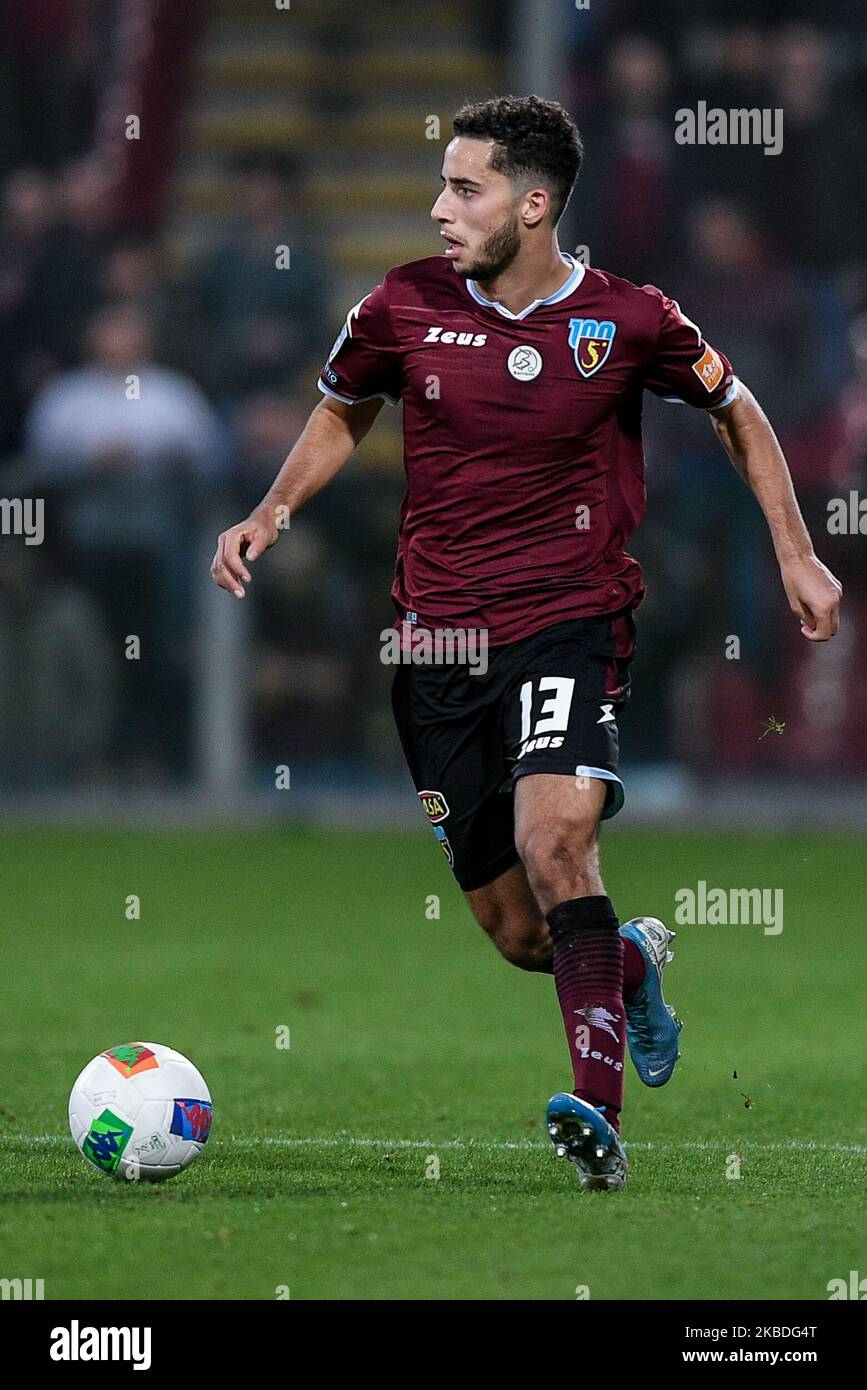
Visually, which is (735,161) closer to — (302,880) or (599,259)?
(599,259)

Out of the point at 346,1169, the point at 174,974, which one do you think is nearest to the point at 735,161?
the point at 174,974

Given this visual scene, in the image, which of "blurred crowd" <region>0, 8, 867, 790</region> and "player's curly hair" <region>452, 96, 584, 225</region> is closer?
"player's curly hair" <region>452, 96, 584, 225</region>

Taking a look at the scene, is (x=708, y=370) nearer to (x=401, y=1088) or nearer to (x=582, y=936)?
(x=582, y=936)

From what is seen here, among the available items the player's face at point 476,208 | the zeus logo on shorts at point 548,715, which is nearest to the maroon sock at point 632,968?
the zeus logo on shorts at point 548,715

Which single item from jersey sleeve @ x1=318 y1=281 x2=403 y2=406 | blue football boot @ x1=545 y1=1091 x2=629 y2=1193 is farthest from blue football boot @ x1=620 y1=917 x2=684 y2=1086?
jersey sleeve @ x1=318 y1=281 x2=403 y2=406

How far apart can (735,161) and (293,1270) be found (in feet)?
37.3

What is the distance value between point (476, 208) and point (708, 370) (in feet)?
2.04

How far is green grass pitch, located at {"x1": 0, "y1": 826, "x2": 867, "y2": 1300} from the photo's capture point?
13.0 feet

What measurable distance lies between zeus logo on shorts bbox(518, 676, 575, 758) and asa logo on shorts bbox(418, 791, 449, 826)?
33 centimetres

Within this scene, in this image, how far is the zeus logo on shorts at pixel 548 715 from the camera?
489 cm

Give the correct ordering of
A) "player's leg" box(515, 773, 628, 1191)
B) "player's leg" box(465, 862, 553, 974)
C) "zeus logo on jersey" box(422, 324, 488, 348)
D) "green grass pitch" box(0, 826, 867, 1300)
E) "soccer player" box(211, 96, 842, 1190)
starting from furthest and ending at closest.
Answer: "player's leg" box(465, 862, 553, 974) < "zeus logo on jersey" box(422, 324, 488, 348) < "soccer player" box(211, 96, 842, 1190) < "player's leg" box(515, 773, 628, 1191) < "green grass pitch" box(0, 826, 867, 1300)

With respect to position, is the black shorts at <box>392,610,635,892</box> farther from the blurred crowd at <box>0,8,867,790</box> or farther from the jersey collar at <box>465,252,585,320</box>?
the blurred crowd at <box>0,8,867,790</box>

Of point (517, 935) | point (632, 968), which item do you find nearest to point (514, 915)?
point (517, 935)

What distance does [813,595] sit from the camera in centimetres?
490
